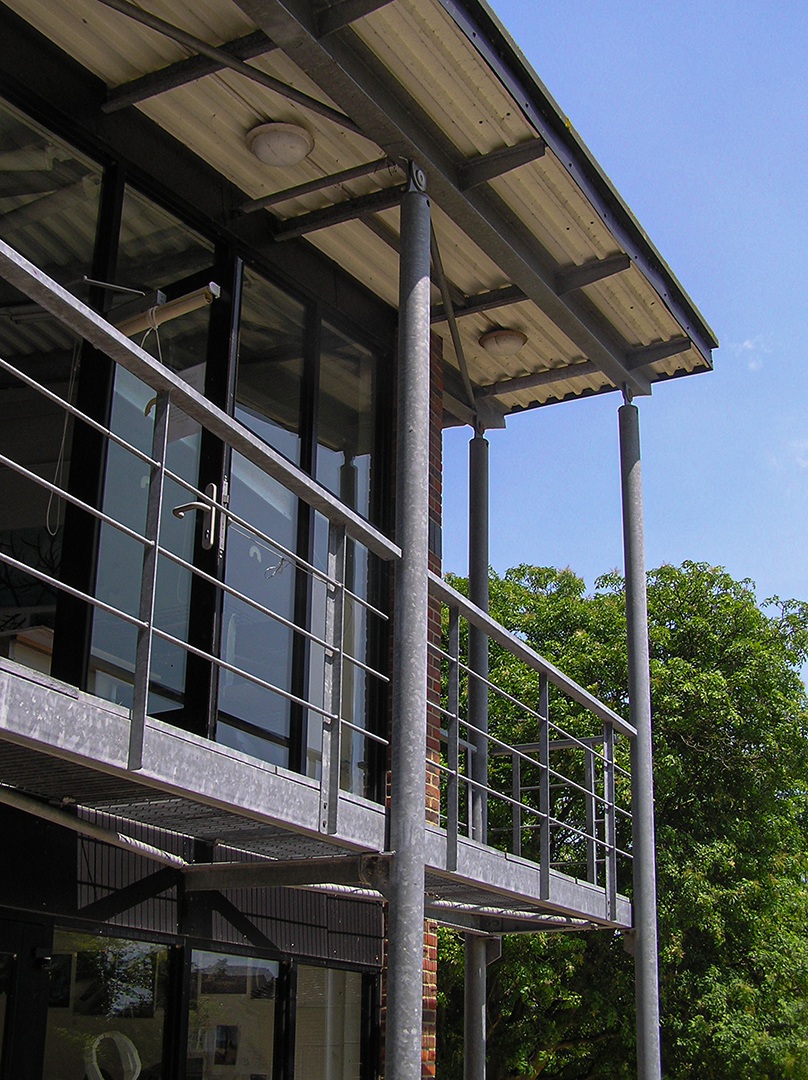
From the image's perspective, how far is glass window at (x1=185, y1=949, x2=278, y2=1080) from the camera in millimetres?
5406

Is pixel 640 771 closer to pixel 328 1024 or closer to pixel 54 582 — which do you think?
pixel 328 1024

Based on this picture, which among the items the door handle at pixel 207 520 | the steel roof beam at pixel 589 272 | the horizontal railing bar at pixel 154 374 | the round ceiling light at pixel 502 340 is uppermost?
the round ceiling light at pixel 502 340

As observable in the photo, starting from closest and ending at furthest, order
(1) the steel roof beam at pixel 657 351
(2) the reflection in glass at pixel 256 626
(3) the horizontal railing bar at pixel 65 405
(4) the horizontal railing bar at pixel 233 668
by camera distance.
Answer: (3) the horizontal railing bar at pixel 65 405, (4) the horizontal railing bar at pixel 233 668, (2) the reflection in glass at pixel 256 626, (1) the steel roof beam at pixel 657 351

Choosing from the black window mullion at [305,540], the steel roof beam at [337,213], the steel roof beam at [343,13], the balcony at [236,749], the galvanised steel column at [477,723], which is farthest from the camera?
the galvanised steel column at [477,723]

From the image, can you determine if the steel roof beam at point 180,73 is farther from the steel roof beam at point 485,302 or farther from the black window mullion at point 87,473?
the steel roof beam at point 485,302

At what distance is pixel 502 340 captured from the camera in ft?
24.4

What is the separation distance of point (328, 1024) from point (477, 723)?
6.80 feet

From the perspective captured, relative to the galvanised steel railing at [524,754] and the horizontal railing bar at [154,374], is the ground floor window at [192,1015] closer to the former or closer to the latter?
the galvanised steel railing at [524,754]

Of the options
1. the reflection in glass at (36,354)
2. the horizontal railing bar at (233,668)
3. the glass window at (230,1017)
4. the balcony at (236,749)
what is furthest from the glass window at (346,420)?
the horizontal railing bar at (233,668)

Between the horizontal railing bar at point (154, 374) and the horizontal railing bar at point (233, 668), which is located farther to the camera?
the horizontal railing bar at point (233, 668)

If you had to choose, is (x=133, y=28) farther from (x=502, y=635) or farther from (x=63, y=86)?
(x=502, y=635)

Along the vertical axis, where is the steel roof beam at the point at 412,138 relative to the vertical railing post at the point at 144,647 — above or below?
above

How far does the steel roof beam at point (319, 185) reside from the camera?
551 cm

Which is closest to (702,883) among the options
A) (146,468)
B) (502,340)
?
(502,340)
